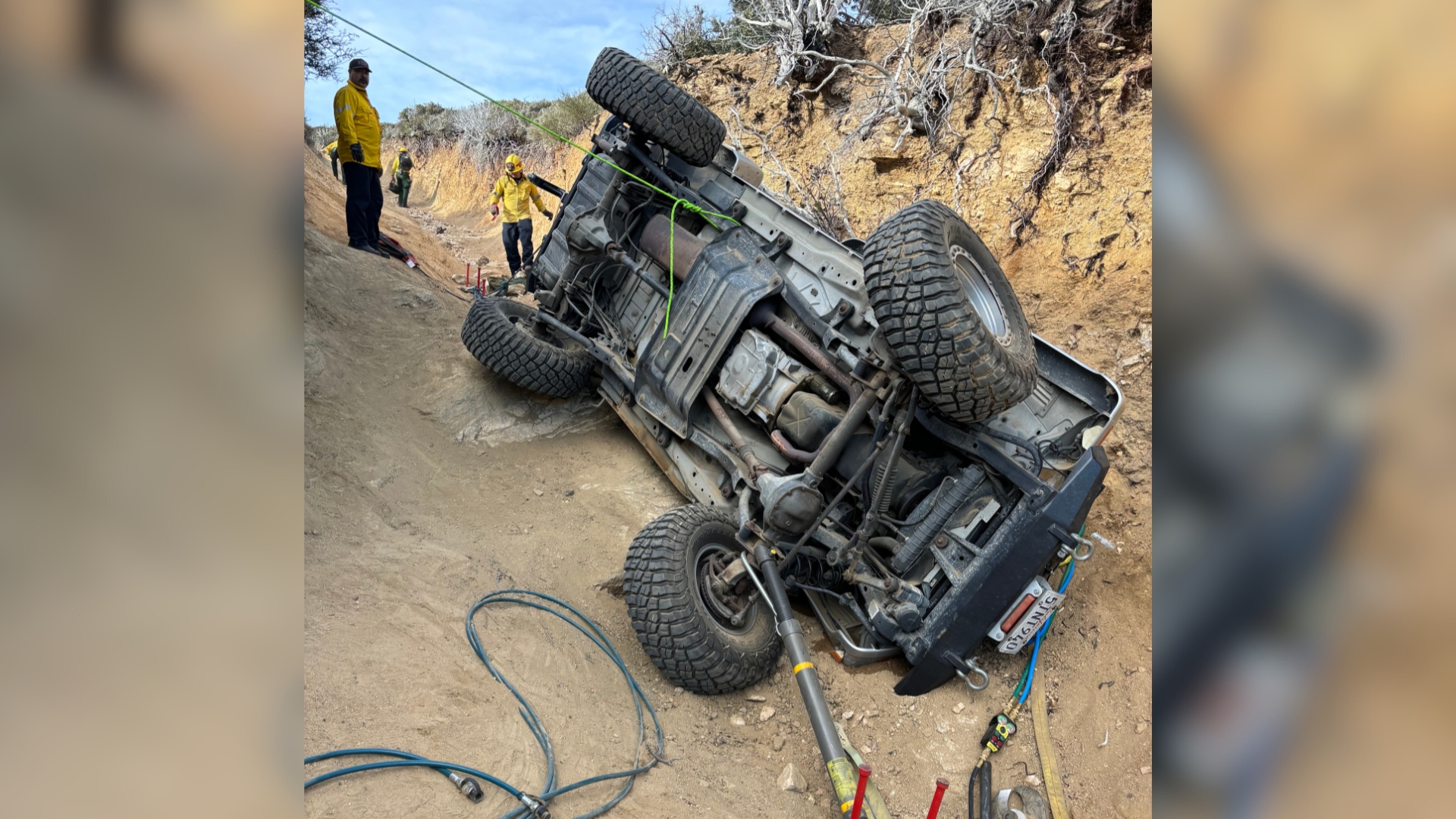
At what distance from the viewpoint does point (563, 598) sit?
13.9 ft

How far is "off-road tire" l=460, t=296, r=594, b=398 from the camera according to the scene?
18.7ft

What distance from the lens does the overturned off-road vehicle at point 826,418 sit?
3.71 metres

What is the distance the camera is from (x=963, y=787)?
11.7ft

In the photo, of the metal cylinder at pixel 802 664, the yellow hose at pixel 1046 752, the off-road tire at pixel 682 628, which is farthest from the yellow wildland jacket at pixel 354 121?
the yellow hose at pixel 1046 752

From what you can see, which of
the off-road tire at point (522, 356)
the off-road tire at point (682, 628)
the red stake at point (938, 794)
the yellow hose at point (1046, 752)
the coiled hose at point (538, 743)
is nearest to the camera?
the coiled hose at point (538, 743)

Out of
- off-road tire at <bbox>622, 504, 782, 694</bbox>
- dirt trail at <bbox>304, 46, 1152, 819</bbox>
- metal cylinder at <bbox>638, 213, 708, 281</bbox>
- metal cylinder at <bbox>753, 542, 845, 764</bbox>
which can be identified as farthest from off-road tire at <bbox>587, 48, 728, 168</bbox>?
metal cylinder at <bbox>753, 542, 845, 764</bbox>

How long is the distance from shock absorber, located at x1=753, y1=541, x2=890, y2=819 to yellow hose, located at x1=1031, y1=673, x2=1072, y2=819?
818 mm

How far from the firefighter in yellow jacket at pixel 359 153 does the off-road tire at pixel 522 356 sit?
7.94ft

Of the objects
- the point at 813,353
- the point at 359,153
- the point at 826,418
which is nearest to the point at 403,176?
the point at 359,153

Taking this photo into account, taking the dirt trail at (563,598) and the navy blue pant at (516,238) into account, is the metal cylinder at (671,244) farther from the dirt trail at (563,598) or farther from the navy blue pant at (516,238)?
the navy blue pant at (516,238)
